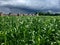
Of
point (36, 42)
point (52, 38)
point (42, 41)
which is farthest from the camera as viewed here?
point (52, 38)

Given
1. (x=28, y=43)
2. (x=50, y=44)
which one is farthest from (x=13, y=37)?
(x=50, y=44)

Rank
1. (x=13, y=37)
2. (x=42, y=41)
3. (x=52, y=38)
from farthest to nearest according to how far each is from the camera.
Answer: (x=52, y=38)
(x=13, y=37)
(x=42, y=41)

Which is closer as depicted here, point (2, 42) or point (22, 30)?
point (2, 42)

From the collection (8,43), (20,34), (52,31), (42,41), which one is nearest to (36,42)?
(42,41)

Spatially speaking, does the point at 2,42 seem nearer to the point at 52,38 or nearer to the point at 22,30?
the point at 22,30

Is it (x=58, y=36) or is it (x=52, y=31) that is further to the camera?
(x=52, y=31)

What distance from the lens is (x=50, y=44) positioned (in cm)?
839

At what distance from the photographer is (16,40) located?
8.61 meters

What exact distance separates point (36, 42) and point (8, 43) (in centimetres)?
123

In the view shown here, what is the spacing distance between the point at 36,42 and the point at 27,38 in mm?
1177

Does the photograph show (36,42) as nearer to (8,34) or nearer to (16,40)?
(16,40)

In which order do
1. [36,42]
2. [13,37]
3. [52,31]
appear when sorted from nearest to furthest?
1. [36,42]
2. [13,37]
3. [52,31]

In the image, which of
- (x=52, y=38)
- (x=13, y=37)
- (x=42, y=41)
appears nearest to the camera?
(x=42, y=41)

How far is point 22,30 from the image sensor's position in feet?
30.6
